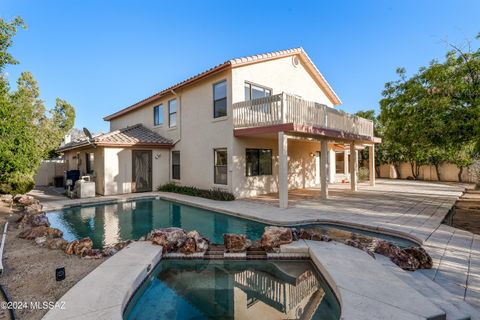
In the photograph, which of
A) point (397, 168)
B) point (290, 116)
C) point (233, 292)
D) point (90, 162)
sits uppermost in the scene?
point (290, 116)

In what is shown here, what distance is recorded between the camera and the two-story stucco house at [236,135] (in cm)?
1089

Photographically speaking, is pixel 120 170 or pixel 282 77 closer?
pixel 282 77

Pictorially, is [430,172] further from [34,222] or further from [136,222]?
[34,222]

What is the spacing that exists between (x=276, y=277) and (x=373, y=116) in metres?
25.6

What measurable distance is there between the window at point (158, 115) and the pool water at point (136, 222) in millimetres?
7396

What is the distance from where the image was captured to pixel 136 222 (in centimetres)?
846

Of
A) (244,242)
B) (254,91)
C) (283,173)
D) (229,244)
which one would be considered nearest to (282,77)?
(254,91)

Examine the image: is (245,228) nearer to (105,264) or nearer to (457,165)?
(105,264)

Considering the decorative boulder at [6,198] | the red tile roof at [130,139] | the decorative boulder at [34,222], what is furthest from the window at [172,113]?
the decorative boulder at [34,222]

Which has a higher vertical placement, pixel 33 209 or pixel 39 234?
pixel 33 209

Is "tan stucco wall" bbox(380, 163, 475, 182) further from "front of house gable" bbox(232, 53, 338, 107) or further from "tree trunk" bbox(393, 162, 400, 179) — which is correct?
"front of house gable" bbox(232, 53, 338, 107)

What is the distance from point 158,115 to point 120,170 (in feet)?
16.1

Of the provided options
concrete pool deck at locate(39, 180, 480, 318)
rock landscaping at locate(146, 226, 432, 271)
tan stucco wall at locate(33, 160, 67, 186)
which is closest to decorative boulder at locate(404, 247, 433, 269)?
concrete pool deck at locate(39, 180, 480, 318)

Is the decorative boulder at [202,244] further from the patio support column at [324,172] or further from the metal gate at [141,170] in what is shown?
the metal gate at [141,170]
